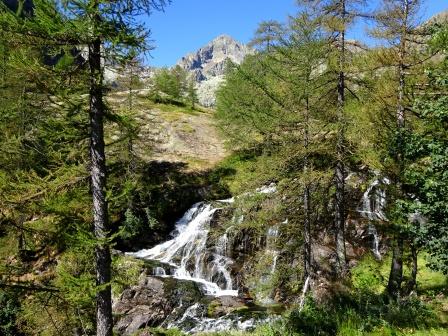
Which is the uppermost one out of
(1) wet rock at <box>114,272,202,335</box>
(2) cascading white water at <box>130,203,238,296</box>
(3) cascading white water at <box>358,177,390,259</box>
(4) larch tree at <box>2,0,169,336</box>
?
(4) larch tree at <box>2,0,169,336</box>

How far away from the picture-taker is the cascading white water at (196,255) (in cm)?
2078

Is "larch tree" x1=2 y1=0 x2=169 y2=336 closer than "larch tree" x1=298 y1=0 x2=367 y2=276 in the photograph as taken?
Yes

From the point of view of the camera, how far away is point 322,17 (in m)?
16.0

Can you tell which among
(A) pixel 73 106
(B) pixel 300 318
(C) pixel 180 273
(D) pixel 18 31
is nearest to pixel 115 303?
(C) pixel 180 273

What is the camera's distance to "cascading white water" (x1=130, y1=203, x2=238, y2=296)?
818 inches

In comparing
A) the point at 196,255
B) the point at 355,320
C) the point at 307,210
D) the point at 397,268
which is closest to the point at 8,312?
the point at 196,255

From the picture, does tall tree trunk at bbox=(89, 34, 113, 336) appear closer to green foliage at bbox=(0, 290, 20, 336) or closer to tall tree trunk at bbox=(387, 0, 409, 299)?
tall tree trunk at bbox=(387, 0, 409, 299)

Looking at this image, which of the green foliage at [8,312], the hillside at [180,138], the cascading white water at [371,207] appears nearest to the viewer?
the green foliage at [8,312]

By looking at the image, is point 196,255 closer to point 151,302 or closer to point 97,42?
point 151,302

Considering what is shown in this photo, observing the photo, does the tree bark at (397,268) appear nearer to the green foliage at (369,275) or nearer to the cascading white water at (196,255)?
the green foliage at (369,275)

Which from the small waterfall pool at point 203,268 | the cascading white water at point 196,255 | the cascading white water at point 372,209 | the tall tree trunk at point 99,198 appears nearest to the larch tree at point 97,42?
the tall tree trunk at point 99,198

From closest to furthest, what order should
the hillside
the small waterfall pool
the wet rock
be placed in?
the small waterfall pool
the wet rock
the hillside

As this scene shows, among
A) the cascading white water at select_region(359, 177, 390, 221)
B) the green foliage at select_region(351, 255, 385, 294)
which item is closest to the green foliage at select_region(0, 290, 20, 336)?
the green foliage at select_region(351, 255, 385, 294)

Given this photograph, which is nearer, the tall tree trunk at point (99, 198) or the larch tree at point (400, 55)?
the tall tree trunk at point (99, 198)
